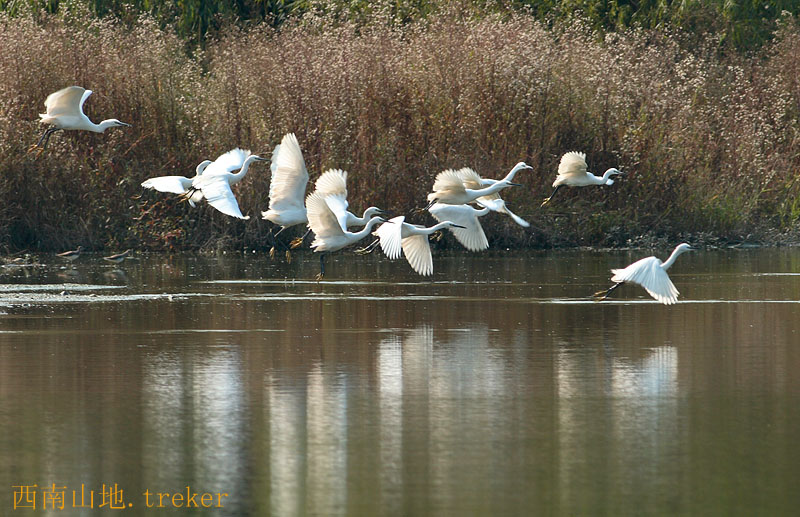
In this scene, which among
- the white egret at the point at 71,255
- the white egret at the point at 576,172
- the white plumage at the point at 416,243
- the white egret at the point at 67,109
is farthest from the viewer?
the white egret at the point at 71,255

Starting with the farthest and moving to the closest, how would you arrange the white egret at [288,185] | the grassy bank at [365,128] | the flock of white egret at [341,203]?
the grassy bank at [365,128]
the white egret at [288,185]
the flock of white egret at [341,203]

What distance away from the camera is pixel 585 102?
23.6 m

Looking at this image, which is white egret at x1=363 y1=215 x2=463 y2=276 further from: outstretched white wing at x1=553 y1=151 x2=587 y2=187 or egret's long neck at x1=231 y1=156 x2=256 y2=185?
outstretched white wing at x1=553 y1=151 x2=587 y2=187

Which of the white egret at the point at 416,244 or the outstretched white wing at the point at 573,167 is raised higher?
the outstretched white wing at the point at 573,167

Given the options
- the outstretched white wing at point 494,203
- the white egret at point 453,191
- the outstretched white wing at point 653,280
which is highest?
the white egret at point 453,191

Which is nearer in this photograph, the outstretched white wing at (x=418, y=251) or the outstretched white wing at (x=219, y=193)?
the outstretched white wing at (x=219, y=193)

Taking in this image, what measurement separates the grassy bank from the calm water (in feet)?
21.1

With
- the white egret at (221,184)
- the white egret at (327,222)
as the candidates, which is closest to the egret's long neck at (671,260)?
the white egret at (327,222)

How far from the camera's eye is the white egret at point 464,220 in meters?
16.3

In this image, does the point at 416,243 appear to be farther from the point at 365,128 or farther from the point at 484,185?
the point at 365,128

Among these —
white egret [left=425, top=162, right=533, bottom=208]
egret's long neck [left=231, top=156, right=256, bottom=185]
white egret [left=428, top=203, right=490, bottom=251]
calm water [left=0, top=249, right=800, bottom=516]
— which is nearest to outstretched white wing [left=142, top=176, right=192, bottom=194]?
egret's long neck [left=231, top=156, right=256, bottom=185]

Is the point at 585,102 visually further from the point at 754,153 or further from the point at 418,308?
the point at 418,308

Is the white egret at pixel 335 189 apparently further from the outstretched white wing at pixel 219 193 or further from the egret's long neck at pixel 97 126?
the egret's long neck at pixel 97 126

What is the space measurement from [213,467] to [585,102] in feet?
56.3
